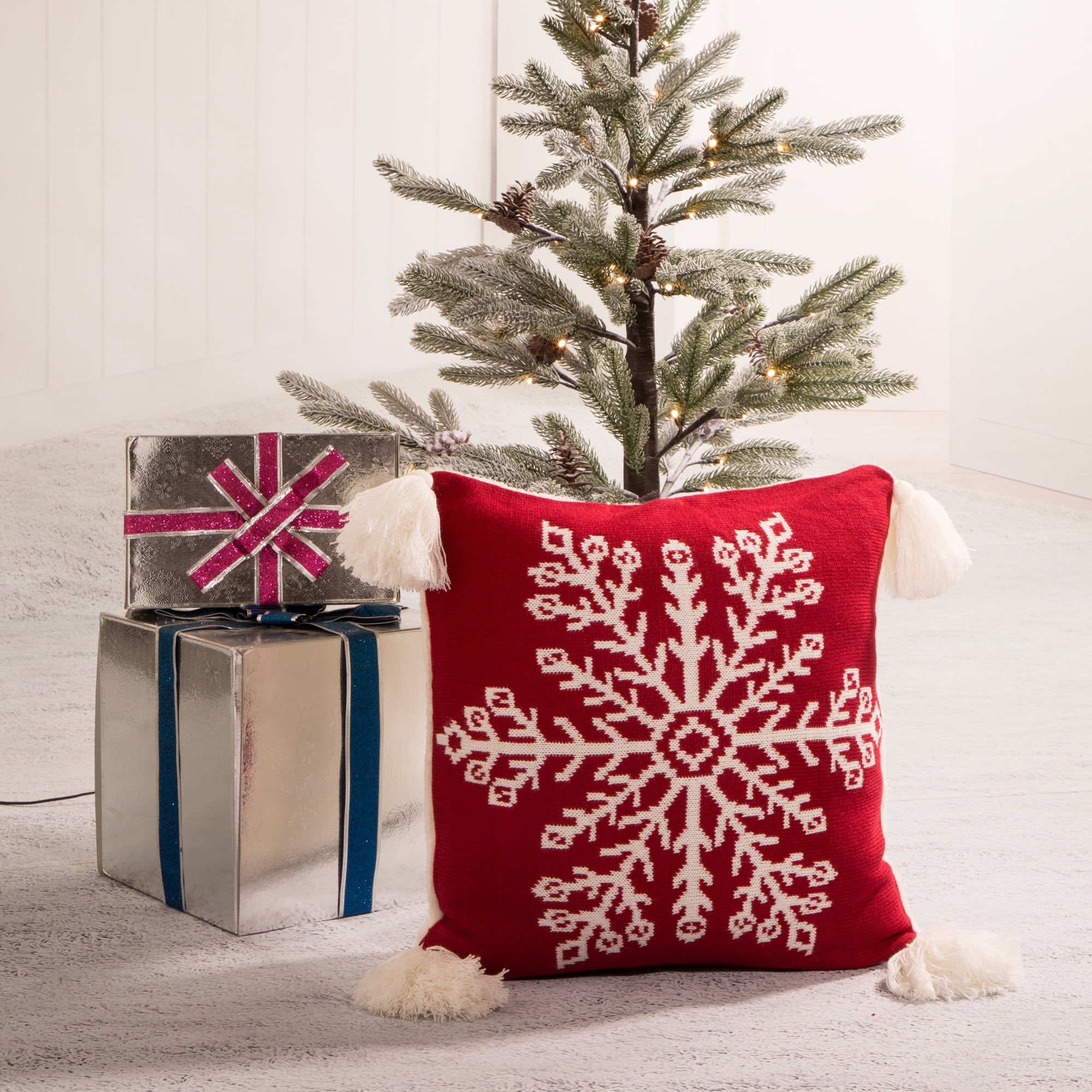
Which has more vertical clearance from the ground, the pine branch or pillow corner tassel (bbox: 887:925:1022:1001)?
the pine branch

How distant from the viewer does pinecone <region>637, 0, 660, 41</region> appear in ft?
5.12

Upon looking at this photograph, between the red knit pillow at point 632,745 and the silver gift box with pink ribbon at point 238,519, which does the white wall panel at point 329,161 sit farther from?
the red knit pillow at point 632,745

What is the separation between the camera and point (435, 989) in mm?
1001

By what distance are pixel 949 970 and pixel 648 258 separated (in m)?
0.80

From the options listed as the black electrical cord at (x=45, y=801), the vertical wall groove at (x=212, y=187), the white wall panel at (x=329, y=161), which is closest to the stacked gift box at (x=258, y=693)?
the black electrical cord at (x=45, y=801)

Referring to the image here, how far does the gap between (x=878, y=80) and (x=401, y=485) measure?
186 inches

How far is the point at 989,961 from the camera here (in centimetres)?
106

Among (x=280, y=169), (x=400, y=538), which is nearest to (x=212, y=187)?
(x=280, y=169)

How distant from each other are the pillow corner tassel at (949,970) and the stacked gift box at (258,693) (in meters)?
0.47

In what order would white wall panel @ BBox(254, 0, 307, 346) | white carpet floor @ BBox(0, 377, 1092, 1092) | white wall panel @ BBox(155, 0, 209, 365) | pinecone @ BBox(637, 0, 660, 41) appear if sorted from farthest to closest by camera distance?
white wall panel @ BBox(254, 0, 307, 346) < white wall panel @ BBox(155, 0, 209, 365) < pinecone @ BBox(637, 0, 660, 41) < white carpet floor @ BBox(0, 377, 1092, 1092)

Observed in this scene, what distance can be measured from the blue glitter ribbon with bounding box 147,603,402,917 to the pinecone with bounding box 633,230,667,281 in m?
0.50

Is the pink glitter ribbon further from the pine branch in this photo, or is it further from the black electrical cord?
the black electrical cord

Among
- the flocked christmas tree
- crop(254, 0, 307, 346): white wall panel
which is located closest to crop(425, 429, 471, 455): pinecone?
the flocked christmas tree

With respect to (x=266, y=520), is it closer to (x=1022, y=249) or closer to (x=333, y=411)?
(x=333, y=411)
